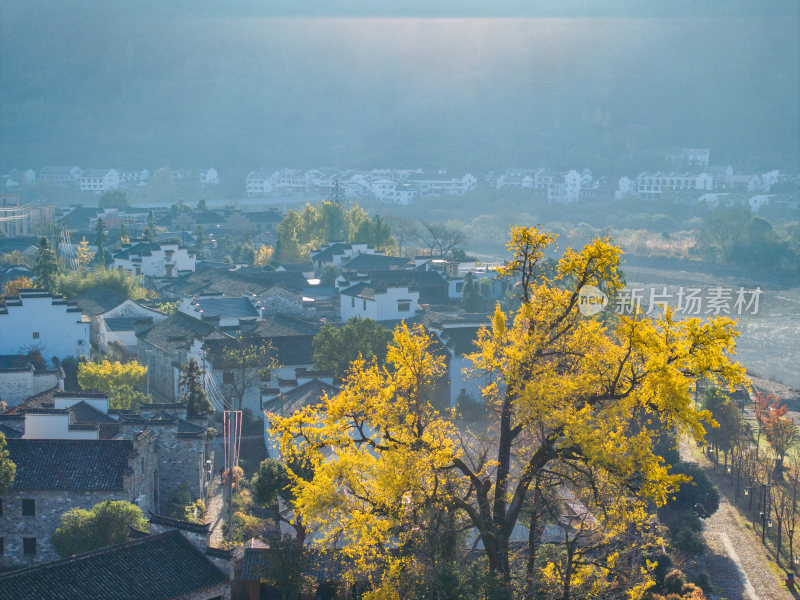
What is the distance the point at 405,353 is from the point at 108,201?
7259cm

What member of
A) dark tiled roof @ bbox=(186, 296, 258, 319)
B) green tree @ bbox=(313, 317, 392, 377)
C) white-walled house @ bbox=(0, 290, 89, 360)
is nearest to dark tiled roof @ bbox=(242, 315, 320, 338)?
dark tiled roof @ bbox=(186, 296, 258, 319)

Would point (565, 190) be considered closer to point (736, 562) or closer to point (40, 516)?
point (736, 562)

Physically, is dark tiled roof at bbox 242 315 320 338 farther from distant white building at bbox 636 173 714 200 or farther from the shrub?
distant white building at bbox 636 173 714 200

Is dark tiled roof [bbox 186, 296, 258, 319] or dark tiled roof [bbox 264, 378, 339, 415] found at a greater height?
dark tiled roof [bbox 186, 296, 258, 319]

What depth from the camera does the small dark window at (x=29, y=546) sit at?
567 inches

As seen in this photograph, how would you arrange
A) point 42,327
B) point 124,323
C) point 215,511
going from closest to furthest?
point 215,511
point 42,327
point 124,323

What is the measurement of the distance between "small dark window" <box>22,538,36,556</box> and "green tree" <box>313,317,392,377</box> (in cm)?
932

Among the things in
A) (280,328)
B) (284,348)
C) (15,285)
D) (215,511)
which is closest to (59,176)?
(15,285)

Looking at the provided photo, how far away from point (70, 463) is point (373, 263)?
87.6 feet

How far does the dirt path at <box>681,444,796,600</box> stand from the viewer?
16109mm

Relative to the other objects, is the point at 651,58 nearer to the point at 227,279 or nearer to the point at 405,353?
the point at 227,279

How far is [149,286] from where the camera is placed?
38.8 meters

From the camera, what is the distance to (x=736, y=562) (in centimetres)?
1728

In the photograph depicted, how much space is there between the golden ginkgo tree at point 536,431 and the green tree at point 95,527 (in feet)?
14.9
